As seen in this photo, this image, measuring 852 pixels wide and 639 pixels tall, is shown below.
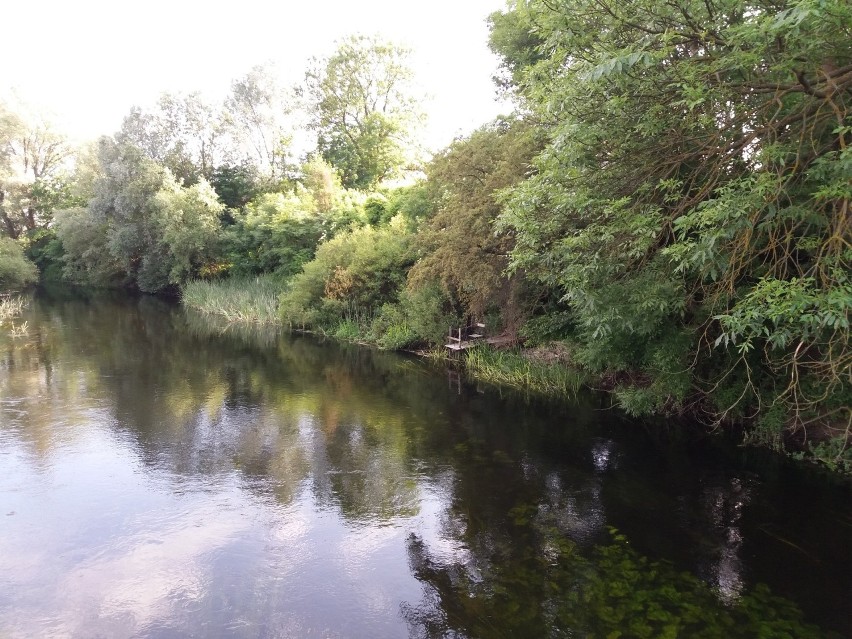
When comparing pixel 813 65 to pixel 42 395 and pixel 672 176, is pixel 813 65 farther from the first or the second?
pixel 42 395

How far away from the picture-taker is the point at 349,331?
72.8 feet

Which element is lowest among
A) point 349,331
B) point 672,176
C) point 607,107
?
point 349,331

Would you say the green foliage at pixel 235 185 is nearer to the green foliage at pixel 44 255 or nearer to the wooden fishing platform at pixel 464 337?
the green foliage at pixel 44 255

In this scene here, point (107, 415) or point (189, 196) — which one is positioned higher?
point (189, 196)

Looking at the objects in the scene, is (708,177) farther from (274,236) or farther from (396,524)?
(274,236)

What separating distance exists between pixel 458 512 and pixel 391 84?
35.0m

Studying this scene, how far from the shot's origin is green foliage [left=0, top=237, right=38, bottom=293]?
33156 mm

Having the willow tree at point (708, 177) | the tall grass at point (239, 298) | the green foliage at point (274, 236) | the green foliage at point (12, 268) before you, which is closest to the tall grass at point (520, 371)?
the willow tree at point (708, 177)

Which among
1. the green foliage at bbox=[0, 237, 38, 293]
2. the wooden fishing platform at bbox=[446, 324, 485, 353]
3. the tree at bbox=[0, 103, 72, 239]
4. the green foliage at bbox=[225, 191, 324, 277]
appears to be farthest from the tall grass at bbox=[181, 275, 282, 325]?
the tree at bbox=[0, 103, 72, 239]

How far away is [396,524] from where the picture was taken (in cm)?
784

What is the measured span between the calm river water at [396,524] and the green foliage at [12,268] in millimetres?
24309

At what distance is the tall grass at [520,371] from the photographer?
572 inches

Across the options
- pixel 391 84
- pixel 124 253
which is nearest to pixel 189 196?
pixel 124 253

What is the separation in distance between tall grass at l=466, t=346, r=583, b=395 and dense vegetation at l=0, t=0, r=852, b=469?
0.51m
